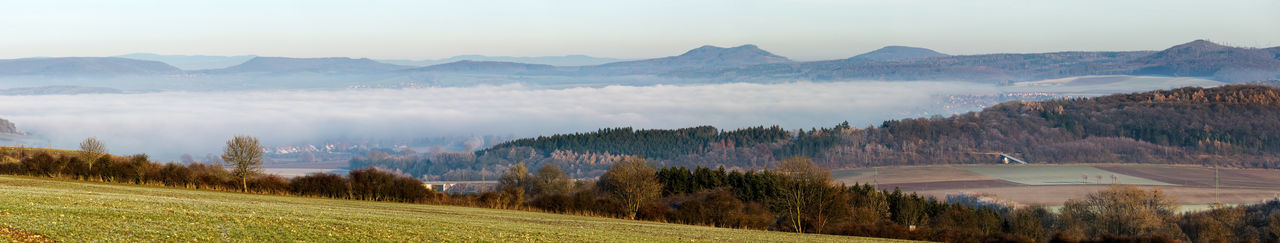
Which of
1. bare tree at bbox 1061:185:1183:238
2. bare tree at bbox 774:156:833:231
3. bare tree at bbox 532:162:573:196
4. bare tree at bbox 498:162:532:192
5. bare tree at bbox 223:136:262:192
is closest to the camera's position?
bare tree at bbox 774:156:833:231

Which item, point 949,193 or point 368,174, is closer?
point 368,174

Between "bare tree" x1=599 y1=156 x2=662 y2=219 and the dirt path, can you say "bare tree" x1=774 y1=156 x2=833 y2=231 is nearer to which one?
"bare tree" x1=599 y1=156 x2=662 y2=219

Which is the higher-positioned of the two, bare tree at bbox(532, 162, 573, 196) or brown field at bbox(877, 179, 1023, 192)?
bare tree at bbox(532, 162, 573, 196)

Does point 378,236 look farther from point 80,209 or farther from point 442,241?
point 80,209

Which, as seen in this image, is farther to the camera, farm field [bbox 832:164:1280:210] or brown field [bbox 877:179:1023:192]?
brown field [bbox 877:179:1023:192]

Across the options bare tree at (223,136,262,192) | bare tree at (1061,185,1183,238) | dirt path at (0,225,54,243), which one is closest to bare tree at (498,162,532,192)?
bare tree at (223,136,262,192)

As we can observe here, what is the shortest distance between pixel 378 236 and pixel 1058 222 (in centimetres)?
9607

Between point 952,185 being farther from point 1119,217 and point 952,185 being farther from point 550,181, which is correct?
point 550,181

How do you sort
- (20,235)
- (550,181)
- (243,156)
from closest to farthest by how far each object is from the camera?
(20,235) < (243,156) < (550,181)

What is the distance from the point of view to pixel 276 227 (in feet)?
65.0

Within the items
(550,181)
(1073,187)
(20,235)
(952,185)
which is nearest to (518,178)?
(550,181)

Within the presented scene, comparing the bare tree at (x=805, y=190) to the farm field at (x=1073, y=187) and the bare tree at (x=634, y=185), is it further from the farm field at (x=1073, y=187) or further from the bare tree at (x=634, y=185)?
the farm field at (x=1073, y=187)

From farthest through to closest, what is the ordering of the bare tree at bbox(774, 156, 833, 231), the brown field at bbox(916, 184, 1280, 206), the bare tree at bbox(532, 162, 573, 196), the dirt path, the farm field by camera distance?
1. the farm field
2. the brown field at bbox(916, 184, 1280, 206)
3. the bare tree at bbox(532, 162, 573, 196)
4. the bare tree at bbox(774, 156, 833, 231)
5. the dirt path

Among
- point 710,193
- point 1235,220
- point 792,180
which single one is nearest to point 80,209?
point 792,180
